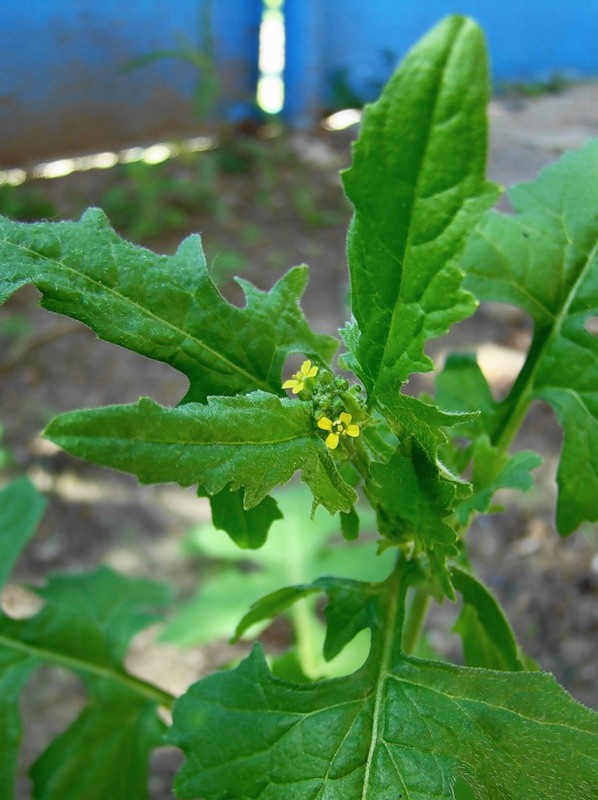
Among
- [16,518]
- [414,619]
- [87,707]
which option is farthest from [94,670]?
[414,619]

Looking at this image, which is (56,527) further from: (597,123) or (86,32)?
(597,123)

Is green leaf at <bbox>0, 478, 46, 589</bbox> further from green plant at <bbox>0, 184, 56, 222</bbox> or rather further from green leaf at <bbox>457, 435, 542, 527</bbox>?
green plant at <bbox>0, 184, 56, 222</bbox>

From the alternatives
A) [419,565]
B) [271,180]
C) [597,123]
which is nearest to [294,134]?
[271,180]

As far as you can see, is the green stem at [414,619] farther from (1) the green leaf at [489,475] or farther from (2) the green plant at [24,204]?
(2) the green plant at [24,204]

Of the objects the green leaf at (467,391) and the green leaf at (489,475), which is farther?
the green leaf at (467,391)

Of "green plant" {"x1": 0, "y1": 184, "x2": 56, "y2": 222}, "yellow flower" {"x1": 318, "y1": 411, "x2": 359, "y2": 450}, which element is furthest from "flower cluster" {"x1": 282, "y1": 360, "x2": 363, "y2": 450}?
"green plant" {"x1": 0, "y1": 184, "x2": 56, "y2": 222}

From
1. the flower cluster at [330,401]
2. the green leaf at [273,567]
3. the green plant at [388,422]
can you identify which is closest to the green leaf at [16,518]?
the green leaf at [273,567]
